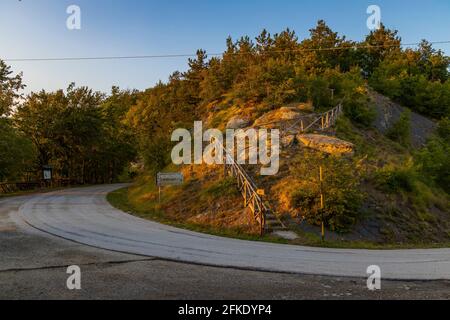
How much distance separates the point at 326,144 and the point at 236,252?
12817 mm

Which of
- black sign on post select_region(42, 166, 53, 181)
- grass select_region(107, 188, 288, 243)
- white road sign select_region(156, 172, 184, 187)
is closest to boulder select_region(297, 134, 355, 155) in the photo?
white road sign select_region(156, 172, 184, 187)

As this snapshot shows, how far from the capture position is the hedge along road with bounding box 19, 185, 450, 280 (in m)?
10.7

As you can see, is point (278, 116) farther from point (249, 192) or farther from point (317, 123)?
point (249, 192)

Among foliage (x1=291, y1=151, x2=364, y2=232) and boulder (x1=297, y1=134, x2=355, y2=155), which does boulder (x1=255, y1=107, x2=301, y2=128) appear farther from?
foliage (x1=291, y1=151, x2=364, y2=232)

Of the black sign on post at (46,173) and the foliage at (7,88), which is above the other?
the foliage at (7,88)

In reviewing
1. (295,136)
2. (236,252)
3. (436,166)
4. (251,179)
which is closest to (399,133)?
(436,166)

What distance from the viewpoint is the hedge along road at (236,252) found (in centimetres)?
1070

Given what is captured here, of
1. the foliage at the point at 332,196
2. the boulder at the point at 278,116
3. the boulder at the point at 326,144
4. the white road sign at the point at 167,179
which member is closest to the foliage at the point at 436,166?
the boulder at the point at 326,144

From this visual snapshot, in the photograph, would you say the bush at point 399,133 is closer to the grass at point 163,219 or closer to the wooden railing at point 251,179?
the wooden railing at point 251,179

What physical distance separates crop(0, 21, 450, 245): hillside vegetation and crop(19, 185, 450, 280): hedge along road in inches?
99.9

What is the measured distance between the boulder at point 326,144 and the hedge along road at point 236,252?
9.56 metres

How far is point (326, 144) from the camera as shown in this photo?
23.5 meters
